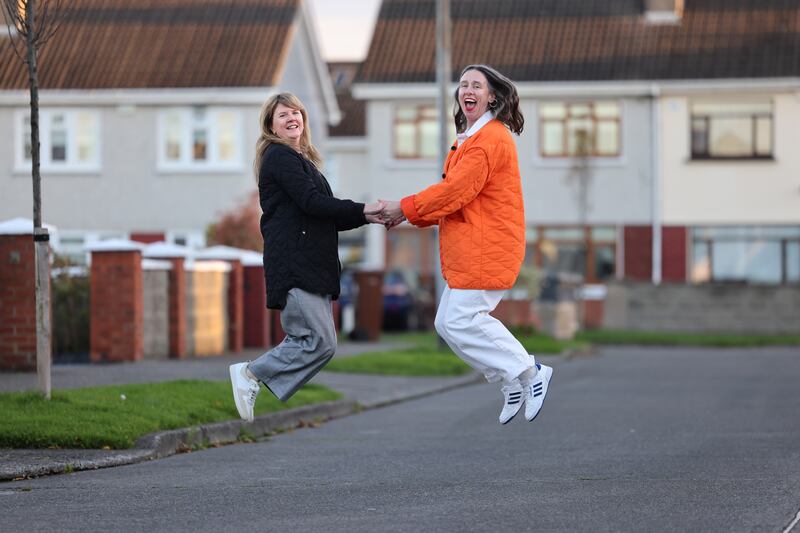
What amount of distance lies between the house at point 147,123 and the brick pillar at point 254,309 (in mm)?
15849

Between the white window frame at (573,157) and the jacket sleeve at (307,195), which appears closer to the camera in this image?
the jacket sleeve at (307,195)

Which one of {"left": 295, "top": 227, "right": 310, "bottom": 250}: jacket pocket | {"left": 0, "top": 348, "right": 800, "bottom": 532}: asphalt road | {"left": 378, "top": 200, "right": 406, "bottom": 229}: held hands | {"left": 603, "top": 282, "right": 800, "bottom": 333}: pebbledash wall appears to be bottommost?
{"left": 603, "top": 282, "right": 800, "bottom": 333}: pebbledash wall

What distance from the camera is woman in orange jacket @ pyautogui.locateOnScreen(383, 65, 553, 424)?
8.37 metres

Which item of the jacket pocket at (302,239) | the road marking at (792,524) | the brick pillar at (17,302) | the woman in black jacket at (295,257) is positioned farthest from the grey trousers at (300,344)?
the brick pillar at (17,302)

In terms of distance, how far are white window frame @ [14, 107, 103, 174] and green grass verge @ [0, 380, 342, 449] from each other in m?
26.8

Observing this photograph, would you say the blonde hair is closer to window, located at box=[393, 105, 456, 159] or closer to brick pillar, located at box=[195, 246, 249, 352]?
brick pillar, located at box=[195, 246, 249, 352]

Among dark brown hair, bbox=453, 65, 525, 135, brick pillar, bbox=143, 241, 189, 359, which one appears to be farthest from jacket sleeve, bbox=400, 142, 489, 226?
brick pillar, bbox=143, 241, 189, 359

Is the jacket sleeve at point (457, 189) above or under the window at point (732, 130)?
under

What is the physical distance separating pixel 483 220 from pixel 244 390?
1661 millimetres

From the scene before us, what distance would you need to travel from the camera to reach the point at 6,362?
1593 centimetres

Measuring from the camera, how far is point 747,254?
40406mm

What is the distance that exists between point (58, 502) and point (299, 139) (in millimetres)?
2487

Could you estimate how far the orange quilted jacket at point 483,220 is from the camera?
8.38 metres

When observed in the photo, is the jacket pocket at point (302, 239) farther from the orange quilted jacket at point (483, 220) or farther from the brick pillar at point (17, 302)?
the brick pillar at point (17, 302)
